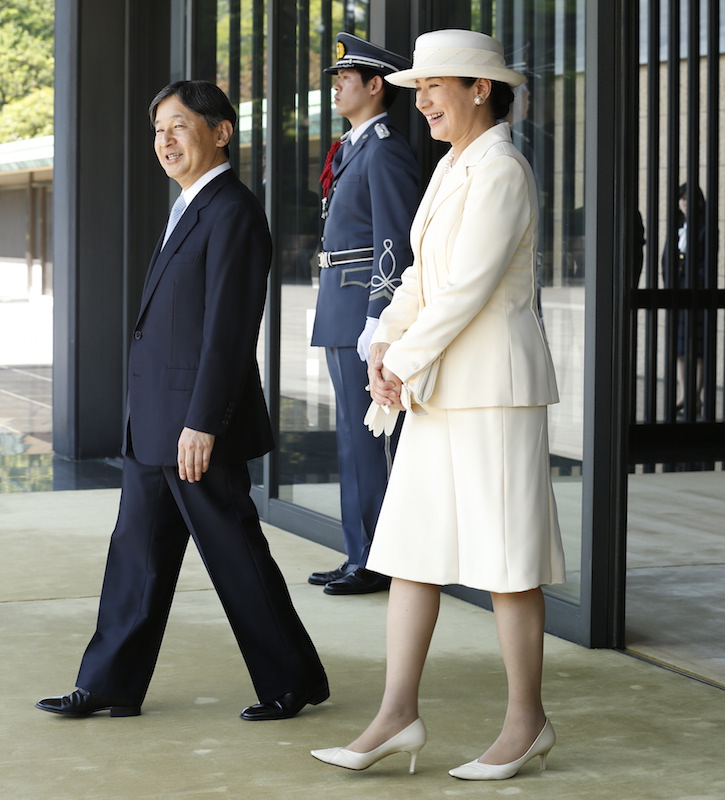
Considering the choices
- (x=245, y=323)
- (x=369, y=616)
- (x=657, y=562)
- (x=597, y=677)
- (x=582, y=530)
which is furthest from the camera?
(x=657, y=562)

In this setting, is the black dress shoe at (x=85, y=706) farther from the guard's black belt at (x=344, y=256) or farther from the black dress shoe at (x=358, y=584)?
the guard's black belt at (x=344, y=256)

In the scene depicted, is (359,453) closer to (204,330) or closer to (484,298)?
(204,330)

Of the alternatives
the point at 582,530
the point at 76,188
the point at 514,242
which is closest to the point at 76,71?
the point at 76,188

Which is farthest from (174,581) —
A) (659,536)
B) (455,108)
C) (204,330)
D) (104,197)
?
(104,197)

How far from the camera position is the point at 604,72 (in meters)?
4.05

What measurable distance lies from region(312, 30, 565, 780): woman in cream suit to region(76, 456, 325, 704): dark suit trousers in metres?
Answer: 0.39

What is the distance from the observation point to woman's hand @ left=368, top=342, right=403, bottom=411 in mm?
2973

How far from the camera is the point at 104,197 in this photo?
8.24 m

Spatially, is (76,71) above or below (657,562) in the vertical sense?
above

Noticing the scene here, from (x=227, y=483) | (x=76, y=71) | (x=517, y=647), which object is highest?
(x=76, y=71)

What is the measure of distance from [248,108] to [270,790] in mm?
4255

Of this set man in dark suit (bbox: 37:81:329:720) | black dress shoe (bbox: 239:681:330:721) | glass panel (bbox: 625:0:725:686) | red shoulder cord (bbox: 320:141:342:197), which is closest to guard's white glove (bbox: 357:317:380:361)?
red shoulder cord (bbox: 320:141:342:197)

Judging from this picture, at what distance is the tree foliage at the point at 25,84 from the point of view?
34.6 m

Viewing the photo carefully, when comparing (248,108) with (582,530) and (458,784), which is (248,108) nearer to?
(582,530)
